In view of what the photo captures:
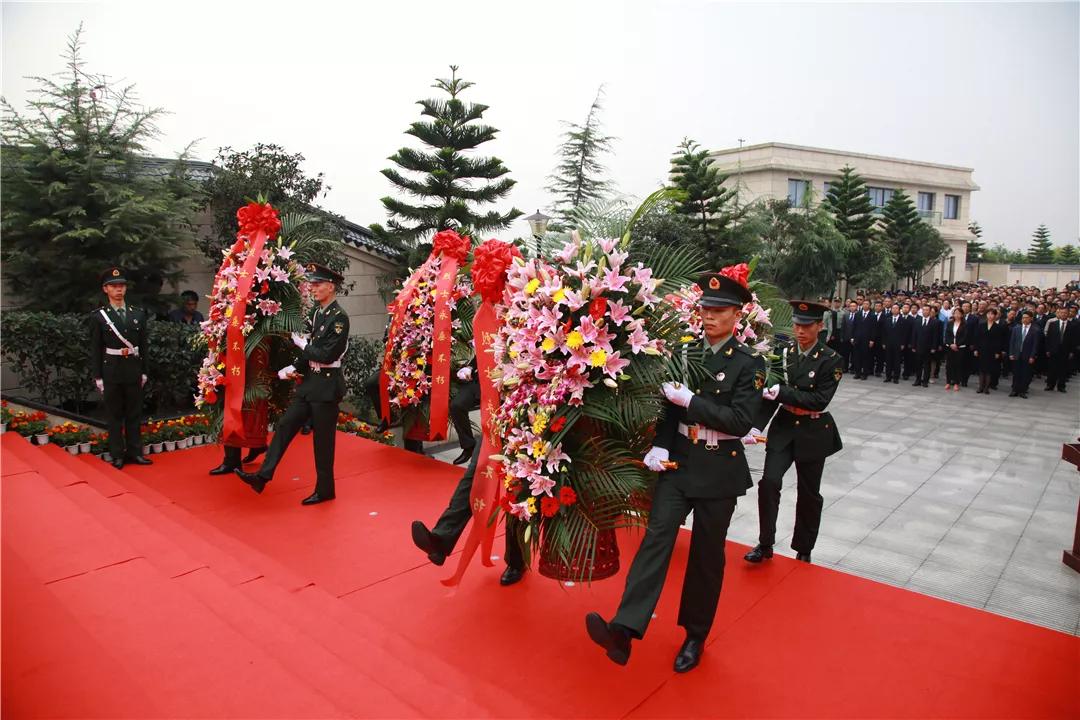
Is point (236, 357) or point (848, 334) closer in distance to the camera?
point (236, 357)

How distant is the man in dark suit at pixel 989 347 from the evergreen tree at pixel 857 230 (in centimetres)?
1472

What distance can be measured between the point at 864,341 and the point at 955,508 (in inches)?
292

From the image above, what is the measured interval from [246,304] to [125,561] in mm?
2366

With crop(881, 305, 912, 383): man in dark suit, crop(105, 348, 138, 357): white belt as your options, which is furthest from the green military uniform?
crop(881, 305, 912, 383): man in dark suit

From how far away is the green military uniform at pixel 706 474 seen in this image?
2510 mm

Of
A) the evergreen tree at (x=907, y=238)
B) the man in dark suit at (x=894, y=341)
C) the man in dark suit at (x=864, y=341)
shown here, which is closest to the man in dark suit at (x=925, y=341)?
the man in dark suit at (x=894, y=341)

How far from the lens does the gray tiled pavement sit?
3793 mm

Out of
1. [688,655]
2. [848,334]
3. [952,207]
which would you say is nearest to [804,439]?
[688,655]

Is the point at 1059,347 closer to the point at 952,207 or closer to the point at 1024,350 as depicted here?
the point at 1024,350

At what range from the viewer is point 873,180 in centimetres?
3431

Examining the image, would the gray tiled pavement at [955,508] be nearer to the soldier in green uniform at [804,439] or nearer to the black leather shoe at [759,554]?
the black leather shoe at [759,554]

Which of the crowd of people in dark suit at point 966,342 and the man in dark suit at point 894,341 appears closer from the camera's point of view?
the crowd of people in dark suit at point 966,342

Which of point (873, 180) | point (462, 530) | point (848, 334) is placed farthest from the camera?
point (873, 180)

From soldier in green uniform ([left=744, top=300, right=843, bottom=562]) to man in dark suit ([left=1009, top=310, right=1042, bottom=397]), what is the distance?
827 cm
